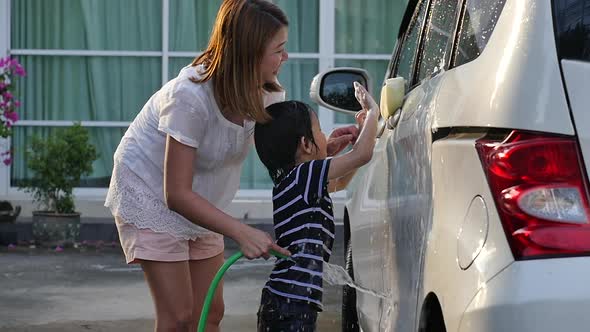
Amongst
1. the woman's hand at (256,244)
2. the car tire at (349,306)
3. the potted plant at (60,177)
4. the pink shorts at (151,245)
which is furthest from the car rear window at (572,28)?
the potted plant at (60,177)

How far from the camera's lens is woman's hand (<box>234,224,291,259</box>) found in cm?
363

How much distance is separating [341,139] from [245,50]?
53 centimetres

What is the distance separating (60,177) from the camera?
10.4 m

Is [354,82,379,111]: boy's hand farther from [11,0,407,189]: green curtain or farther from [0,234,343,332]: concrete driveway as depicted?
[11,0,407,189]: green curtain

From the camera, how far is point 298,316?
3.75 metres

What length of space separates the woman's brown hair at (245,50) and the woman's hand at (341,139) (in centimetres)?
38

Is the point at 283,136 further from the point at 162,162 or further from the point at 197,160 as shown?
the point at 162,162

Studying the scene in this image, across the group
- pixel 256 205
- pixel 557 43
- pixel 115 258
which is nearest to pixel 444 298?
pixel 557 43

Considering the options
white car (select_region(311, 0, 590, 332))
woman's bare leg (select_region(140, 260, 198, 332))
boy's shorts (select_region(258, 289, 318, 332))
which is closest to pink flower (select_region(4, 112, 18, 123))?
woman's bare leg (select_region(140, 260, 198, 332))

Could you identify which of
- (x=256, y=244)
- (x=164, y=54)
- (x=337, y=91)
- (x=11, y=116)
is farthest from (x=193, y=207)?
(x=164, y=54)

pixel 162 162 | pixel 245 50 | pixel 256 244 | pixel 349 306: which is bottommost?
pixel 349 306

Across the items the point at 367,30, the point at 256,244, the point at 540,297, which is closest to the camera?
the point at 540,297

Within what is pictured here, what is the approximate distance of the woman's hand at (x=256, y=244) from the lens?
3635mm

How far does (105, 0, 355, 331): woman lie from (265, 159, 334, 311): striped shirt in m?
0.12
